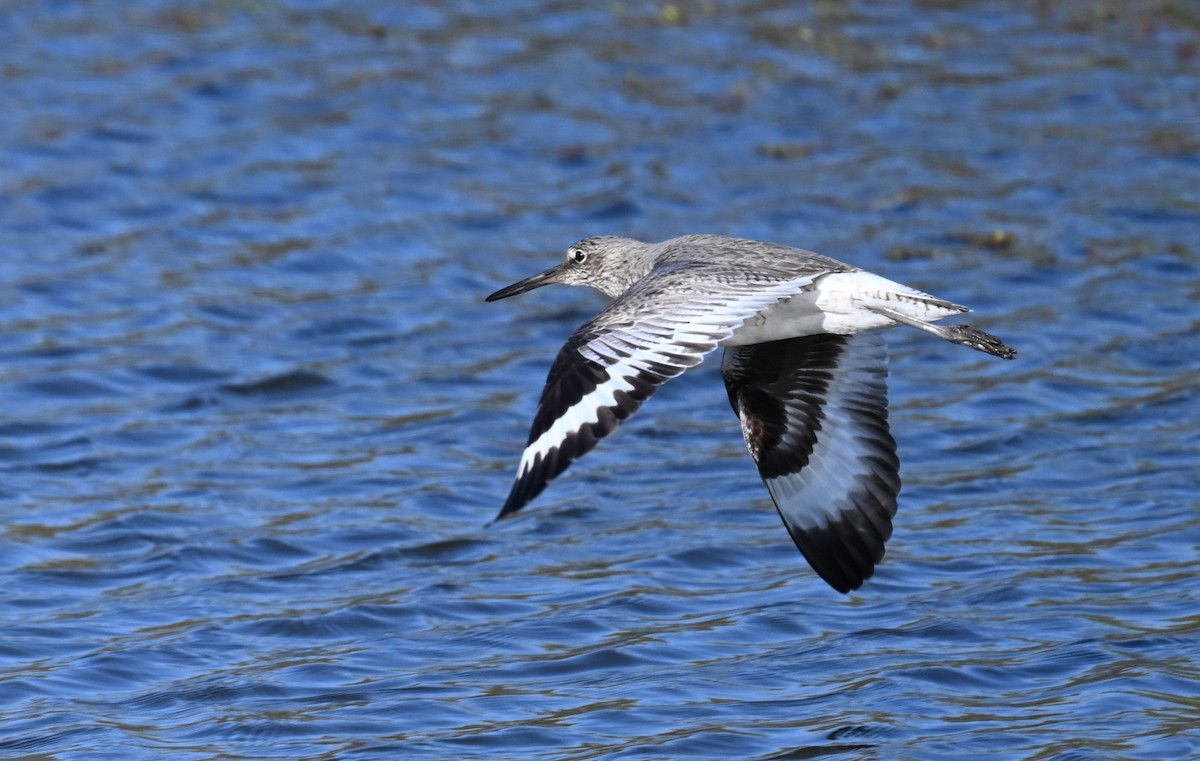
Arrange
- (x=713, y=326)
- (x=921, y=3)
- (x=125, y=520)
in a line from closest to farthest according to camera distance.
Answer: (x=713, y=326)
(x=125, y=520)
(x=921, y=3)

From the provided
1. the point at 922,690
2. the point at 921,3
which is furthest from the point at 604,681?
the point at 921,3

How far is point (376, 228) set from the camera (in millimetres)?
12562

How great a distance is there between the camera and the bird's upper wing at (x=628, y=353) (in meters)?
5.60

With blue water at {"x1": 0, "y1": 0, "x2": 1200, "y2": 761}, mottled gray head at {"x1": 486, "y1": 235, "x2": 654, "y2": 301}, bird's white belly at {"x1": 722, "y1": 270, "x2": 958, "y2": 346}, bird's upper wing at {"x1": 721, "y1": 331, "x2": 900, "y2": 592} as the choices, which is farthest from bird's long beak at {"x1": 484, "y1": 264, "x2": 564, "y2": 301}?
bird's white belly at {"x1": 722, "y1": 270, "x2": 958, "y2": 346}

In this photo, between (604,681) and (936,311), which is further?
(604,681)

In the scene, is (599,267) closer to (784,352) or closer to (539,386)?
(784,352)

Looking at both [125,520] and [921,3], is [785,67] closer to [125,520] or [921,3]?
[921,3]

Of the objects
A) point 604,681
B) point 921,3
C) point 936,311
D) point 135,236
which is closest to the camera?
point 936,311

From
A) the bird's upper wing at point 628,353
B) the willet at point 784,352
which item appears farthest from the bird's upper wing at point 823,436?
the bird's upper wing at point 628,353

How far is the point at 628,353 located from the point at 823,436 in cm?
178

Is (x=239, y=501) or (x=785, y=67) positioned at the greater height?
(x=785, y=67)

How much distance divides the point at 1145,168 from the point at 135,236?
6777 mm

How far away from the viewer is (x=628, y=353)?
5961mm

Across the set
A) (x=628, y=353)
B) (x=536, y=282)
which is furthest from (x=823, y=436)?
(x=628, y=353)
